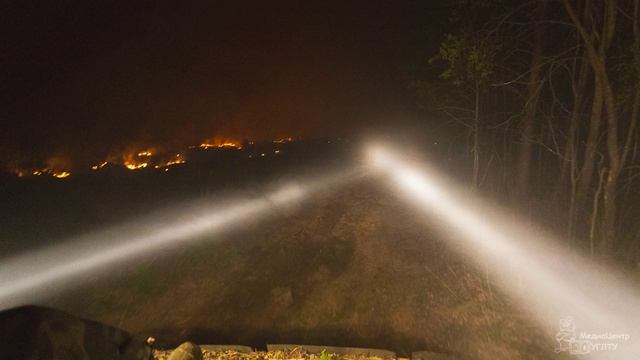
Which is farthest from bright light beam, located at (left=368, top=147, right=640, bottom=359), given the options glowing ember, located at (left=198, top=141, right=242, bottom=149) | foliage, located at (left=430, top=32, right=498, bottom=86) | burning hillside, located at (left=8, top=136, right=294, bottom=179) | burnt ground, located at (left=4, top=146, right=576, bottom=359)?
glowing ember, located at (left=198, top=141, right=242, bottom=149)

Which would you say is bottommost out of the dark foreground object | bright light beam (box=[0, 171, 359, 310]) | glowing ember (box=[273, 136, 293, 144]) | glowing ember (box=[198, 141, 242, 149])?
bright light beam (box=[0, 171, 359, 310])

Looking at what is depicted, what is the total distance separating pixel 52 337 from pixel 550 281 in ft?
31.0

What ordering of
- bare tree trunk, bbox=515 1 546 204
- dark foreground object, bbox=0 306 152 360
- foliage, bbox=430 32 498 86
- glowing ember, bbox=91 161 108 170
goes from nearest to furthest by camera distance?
dark foreground object, bbox=0 306 152 360, foliage, bbox=430 32 498 86, bare tree trunk, bbox=515 1 546 204, glowing ember, bbox=91 161 108 170

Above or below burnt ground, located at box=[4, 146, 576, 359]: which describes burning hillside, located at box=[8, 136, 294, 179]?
above

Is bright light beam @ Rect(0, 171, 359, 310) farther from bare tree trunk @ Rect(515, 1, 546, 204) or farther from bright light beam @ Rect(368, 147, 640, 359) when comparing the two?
bare tree trunk @ Rect(515, 1, 546, 204)

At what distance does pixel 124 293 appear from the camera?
397 inches

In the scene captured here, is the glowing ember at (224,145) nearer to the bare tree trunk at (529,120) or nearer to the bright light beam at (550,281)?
the bright light beam at (550,281)

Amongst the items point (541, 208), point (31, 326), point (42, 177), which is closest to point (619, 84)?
point (541, 208)

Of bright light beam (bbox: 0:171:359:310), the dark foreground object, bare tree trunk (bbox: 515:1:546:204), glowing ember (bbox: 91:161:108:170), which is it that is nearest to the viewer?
the dark foreground object

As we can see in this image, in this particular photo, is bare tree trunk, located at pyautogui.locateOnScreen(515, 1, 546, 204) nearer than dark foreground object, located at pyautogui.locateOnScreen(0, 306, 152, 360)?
No

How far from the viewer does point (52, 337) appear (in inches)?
165

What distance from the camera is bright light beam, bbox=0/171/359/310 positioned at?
37.4 feet

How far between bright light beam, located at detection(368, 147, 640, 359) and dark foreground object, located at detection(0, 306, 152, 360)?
291 inches

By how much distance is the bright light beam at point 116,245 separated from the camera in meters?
11.4
